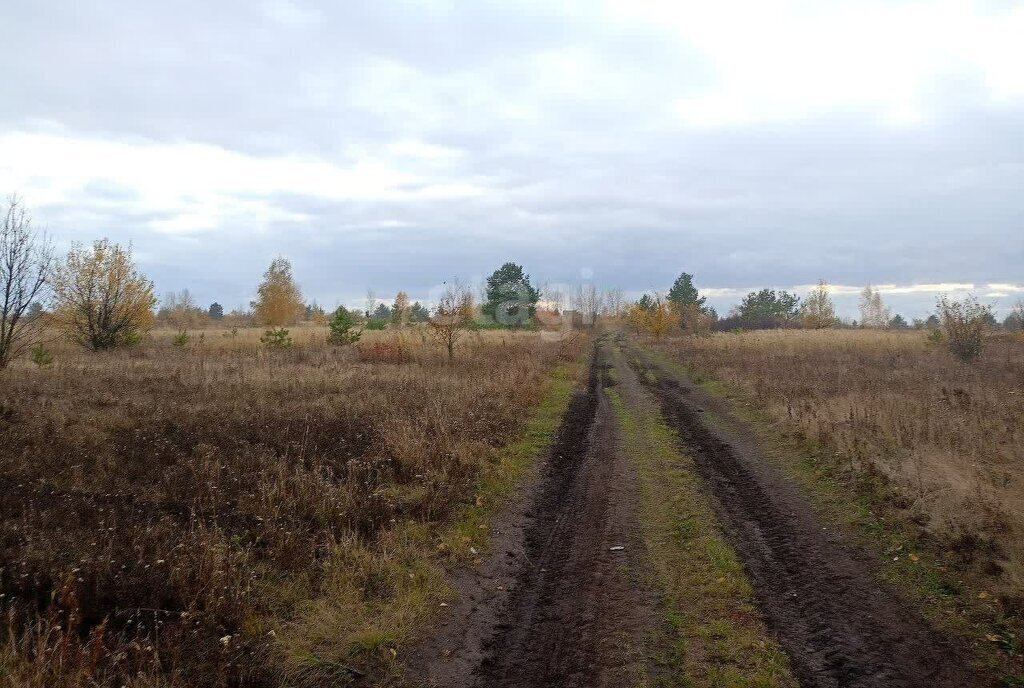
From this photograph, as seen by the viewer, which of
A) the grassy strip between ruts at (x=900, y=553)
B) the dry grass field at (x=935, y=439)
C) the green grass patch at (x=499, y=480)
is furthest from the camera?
the green grass patch at (x=499, y=480)

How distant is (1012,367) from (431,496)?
20479mm

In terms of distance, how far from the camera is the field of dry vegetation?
4152mm

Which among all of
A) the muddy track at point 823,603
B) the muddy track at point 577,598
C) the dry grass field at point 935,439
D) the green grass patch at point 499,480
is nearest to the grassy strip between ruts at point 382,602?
the green grass patch at point 499,480

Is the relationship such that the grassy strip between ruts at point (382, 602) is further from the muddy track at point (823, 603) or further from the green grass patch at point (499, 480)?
the muddy track at point (823, 603)

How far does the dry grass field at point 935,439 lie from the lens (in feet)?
19.6

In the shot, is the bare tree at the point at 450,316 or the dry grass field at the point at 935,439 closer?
the dry grass field at the point at 935,439

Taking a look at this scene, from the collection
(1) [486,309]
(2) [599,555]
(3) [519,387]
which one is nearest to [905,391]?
(3) [519,387]

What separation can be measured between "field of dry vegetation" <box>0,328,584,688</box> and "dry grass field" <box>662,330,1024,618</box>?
5.54m

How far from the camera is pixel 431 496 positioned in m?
7.59

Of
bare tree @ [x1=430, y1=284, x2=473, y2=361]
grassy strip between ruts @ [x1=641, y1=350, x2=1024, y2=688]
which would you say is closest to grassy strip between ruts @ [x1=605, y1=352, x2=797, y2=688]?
grassy strip between ruts @ [x1=641, y1=350, x2=1024, y2=688]

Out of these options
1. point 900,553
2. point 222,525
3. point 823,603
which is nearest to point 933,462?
point 900,553

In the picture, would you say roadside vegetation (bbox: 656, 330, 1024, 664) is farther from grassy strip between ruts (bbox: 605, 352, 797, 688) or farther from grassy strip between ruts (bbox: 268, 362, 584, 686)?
grassy strip between ruts (bbox: 268, 362, 584, 686)

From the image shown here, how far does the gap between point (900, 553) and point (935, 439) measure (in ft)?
14.3

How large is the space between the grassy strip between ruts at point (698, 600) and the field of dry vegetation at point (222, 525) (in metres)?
2.17
